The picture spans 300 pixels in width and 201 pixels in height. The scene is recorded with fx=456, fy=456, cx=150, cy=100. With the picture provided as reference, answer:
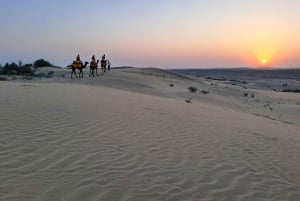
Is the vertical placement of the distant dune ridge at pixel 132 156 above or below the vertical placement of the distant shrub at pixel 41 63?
below

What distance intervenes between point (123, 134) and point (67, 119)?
5.26 feet

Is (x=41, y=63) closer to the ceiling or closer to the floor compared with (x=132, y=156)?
closer to the ceiling

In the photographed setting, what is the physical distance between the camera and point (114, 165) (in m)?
7.30

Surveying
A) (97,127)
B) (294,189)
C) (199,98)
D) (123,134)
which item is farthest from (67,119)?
(199,98)

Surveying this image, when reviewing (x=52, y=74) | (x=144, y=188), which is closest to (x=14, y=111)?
(x=144, y=188)

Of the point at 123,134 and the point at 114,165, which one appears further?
the point at 123,134

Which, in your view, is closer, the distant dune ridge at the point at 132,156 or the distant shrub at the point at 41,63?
the distant dune ridge at the point at 132,156

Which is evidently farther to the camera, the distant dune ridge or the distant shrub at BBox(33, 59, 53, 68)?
the distant shrub at BBox(33, 59, 53, 68)

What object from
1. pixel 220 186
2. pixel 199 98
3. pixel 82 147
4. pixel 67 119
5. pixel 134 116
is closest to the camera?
pixel 220 186

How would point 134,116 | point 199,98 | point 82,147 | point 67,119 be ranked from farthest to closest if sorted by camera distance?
point 199,98 < point 134,116 < point 67,119 < point 82,147

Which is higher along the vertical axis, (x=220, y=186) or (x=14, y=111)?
(x=14, y=111)

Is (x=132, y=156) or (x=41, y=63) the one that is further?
(x=41, y=63)

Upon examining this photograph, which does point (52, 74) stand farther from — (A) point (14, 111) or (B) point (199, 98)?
(A) point (14, 111)

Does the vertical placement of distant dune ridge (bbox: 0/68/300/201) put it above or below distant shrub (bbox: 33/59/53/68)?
below
